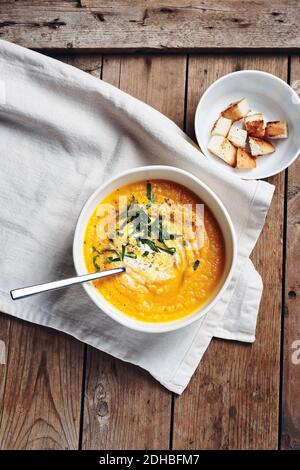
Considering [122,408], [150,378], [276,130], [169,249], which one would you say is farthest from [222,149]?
[122,408]

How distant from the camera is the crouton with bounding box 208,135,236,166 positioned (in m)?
1.47

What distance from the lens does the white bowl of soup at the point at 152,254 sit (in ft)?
4.19

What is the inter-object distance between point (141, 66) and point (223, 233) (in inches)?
21.9

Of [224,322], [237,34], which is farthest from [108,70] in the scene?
[224,322]

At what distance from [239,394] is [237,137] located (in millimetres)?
691

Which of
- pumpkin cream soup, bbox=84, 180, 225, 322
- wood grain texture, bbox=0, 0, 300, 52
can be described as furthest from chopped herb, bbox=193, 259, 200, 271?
wood grain texture, bbox=0, 0, 300, 52

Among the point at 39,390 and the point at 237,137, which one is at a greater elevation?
the point at 237,137

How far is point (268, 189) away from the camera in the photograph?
142cm

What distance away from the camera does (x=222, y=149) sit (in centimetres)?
148

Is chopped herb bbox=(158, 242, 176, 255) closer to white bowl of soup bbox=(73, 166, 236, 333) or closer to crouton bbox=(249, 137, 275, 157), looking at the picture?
white bowl of soup bbox=(73, 166, 236, 333)

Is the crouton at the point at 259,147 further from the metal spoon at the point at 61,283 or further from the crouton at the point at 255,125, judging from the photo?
the metal spoon at the point at 61,283

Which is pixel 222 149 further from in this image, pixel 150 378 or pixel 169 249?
pixel 150 378

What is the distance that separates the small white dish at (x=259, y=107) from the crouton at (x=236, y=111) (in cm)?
3
